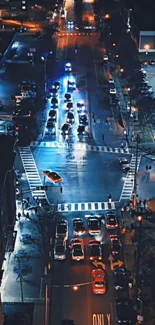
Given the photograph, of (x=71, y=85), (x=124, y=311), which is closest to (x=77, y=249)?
(x=124, y=311)

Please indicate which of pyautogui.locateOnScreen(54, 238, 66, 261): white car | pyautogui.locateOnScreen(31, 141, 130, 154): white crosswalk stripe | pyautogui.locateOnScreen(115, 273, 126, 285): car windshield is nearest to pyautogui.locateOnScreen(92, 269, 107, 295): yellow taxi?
pyautogui.locateOnScreen(115, 273, 126, 285): car windshield

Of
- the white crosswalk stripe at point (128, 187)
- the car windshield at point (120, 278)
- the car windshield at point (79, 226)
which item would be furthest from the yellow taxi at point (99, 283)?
the white crosswalk stripe at point (128, 187)

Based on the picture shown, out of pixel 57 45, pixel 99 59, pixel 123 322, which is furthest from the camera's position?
pixel 57 45

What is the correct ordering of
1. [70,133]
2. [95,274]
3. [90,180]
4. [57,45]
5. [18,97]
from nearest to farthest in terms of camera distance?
[95,274]
[90,180]
[70,133]
[18,97]
[57,45]

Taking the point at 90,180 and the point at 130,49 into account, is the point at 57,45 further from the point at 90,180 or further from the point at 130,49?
the point at 90,180

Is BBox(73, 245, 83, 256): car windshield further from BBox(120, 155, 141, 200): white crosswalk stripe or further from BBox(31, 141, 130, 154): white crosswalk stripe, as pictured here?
BBox(31, 141, 130, 154): white crosswalk stripe

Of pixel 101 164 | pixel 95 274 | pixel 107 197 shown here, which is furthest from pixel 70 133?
pixel 95 274
